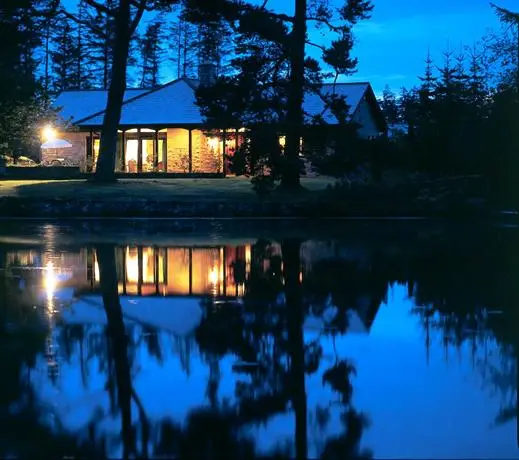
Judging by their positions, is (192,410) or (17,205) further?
(17,205)

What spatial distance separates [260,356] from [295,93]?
862 inches

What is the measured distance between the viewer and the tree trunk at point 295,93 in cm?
2734

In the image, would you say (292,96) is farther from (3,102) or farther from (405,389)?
(405,389)

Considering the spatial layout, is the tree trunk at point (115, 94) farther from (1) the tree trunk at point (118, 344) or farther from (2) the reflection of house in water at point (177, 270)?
(1) the tree trunk at point (118, 344)

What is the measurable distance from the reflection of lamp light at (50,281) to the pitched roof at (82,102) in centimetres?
3923

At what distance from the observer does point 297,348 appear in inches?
291

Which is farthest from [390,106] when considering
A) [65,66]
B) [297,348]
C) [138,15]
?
[297,348]

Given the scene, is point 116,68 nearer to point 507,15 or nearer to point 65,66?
point 507,15

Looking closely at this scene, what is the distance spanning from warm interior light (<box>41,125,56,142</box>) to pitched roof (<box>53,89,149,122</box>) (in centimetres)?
146

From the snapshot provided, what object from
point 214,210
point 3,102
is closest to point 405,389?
point 214,210

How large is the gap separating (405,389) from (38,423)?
8.82 feet

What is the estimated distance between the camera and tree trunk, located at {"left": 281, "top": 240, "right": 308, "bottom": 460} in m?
5.04

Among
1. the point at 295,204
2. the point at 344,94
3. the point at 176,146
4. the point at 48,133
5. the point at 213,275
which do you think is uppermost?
the point at 344,94

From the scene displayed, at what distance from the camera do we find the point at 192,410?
5.48m
